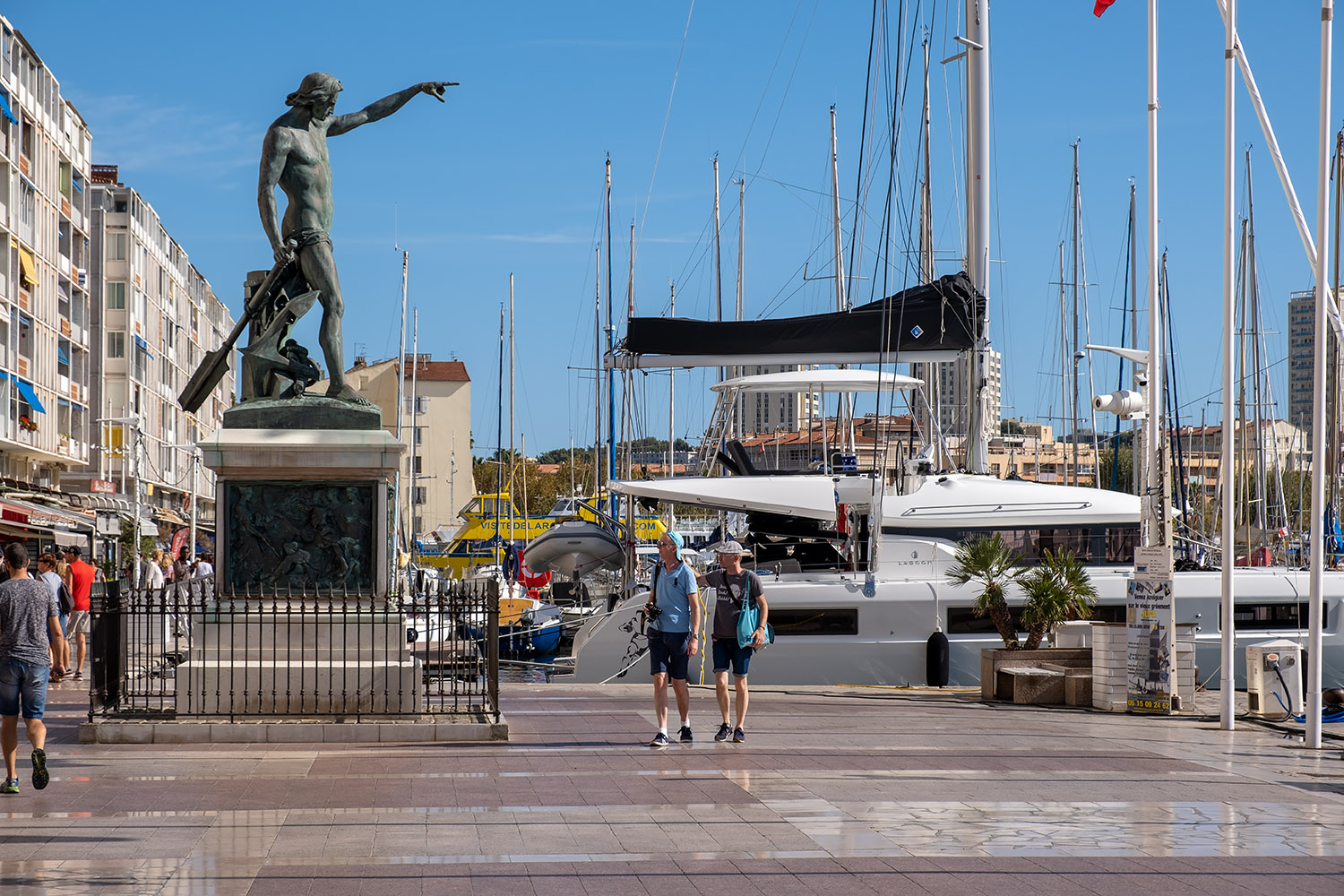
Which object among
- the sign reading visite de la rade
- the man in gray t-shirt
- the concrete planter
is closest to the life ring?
the concrete planter

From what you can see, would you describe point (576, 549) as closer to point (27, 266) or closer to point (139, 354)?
point (27, 266)

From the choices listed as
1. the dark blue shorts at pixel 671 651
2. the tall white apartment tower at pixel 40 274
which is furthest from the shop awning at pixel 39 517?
the dark blue shorts at pixel 671 651

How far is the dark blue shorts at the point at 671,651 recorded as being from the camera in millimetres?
12898

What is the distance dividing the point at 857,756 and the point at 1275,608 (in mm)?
12497

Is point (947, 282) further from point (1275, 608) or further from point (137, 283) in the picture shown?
point (137, 283)

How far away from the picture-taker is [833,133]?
44.6m

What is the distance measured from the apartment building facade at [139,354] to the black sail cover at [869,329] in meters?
41.5

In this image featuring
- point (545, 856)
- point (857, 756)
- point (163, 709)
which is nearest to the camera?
point (545, 856)

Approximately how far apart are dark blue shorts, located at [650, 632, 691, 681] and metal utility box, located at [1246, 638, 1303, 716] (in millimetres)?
6302

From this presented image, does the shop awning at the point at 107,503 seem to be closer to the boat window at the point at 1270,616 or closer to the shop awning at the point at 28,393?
the shop awning at the point at 28,393

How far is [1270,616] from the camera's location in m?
22.1

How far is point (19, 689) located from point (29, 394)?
154ft

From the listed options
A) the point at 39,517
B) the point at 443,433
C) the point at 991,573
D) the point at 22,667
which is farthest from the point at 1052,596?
the point at 443,433

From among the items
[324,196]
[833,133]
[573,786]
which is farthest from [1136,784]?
[833,133]
